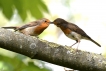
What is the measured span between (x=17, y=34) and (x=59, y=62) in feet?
1.35

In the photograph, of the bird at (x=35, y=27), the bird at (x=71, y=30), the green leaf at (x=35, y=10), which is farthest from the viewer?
the green leaf at (x=35, y=10)

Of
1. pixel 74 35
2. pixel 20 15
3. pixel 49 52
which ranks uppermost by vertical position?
pixel 20 15

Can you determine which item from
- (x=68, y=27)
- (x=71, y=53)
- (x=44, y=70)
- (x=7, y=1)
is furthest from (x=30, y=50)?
(x=7, y=1)

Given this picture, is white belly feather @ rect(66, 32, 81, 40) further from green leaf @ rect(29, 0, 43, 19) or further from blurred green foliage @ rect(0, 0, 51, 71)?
green leaf @ rect(29, 0, 43, 19)

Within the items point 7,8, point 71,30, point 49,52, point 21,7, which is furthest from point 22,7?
point 49,52

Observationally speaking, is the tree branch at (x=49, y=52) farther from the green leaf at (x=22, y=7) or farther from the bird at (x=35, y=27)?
the green leaf at (x=22, y=7)

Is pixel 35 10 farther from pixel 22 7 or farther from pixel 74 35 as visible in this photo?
pixel 74 35

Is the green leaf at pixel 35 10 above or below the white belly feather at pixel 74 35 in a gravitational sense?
above

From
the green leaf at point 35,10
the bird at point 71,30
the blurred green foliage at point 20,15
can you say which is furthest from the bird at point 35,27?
the green leaf at point 35,10

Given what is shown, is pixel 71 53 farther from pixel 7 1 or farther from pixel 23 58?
pixel 7 1

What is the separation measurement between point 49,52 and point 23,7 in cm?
156

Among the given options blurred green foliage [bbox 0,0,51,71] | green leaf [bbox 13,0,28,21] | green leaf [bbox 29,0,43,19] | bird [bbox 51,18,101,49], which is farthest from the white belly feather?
green leaf [bbox 13,0,28,21]

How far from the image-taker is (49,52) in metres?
2.32

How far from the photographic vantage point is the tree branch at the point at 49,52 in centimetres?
220
